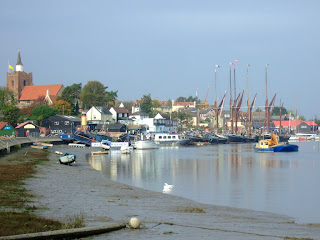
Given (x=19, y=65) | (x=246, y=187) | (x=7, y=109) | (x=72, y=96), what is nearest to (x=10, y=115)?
(x=7, y=109)

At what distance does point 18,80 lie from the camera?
7559 inches

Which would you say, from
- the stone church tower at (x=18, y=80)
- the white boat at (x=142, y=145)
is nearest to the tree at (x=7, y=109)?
the white boat at (x=142, y=145)

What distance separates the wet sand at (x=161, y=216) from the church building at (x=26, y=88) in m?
150

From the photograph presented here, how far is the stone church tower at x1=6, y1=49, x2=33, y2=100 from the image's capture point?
191m

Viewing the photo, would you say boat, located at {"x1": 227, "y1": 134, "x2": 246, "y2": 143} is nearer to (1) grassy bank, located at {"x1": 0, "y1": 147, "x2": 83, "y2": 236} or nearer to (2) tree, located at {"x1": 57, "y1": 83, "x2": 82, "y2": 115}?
(2) tree, located at {"x1": 57, "y1": 83, "x2": 82, "y2": 115}

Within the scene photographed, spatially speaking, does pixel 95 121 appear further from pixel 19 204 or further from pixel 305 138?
pixel 19 204

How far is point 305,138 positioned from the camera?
615 feet

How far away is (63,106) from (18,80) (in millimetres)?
53871

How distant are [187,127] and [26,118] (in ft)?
265

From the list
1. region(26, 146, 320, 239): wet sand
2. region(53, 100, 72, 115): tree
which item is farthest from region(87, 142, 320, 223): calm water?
region(53, 100, 72, 115): tree

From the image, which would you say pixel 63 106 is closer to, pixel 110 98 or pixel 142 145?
pixel 110 98

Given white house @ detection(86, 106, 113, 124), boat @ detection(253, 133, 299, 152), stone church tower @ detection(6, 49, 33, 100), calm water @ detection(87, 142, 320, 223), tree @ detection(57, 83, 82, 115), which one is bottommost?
calm water @ detection(87, 142, 320, 223)

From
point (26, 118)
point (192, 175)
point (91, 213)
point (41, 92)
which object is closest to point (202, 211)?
point (91, 213)

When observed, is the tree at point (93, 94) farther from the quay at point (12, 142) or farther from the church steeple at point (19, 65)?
the quay at point (12, 142)
